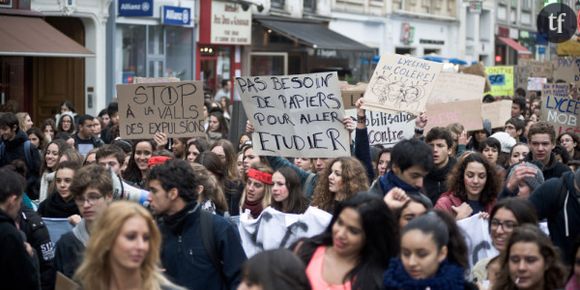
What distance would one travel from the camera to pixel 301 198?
862cm

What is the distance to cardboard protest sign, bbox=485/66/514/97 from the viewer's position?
90.0ft

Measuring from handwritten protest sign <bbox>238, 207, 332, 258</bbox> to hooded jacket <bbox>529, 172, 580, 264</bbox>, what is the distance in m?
1.31

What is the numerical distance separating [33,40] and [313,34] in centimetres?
1193

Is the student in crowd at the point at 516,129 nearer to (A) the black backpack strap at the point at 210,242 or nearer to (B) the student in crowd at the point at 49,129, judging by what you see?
(B) the student in crowd at the point at 49,129

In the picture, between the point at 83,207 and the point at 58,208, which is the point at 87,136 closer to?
the point at 58,208

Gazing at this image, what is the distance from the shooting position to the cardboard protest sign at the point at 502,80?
2742 cm

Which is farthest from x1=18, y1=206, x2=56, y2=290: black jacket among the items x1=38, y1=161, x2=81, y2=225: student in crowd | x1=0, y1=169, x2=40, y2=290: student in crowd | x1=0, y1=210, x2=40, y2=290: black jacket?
x1=0, y1=210, x2=40, y2=290: black jacket

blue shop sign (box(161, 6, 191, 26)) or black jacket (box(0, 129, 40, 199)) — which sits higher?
blue shop sign (box(161, 6, 191, 26))

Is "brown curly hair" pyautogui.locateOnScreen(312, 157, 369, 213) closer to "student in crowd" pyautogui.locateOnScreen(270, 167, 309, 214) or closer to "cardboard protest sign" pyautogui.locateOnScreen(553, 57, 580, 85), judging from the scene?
"student in crowd" pyautogui.locateOnScreen(270, 167, 309, 214)

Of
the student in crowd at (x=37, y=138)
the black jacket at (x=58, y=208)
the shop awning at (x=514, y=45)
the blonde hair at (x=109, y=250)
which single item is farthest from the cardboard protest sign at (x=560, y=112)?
the shop awning at (x=514, y=45)

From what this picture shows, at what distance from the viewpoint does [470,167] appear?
843 centimetres

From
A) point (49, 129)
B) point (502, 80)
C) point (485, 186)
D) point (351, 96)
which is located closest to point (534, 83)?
point (502, 80)

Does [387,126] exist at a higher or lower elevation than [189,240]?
higher

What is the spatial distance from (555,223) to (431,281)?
231 centimetres
